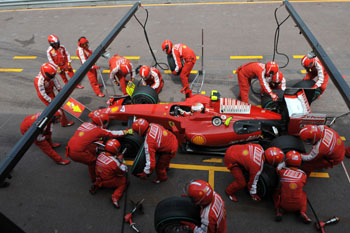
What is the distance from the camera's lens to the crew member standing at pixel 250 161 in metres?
4.29

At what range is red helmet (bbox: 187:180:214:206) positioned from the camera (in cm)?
336

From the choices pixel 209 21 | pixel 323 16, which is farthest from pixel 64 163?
pixel 323 16

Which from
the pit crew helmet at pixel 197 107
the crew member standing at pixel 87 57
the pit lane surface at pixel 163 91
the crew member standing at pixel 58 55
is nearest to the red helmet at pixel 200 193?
the pit lane surface at pixel 163 91

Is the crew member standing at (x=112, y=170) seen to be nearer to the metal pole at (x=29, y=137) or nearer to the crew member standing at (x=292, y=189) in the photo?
the metal pole at (x=29, y=137)

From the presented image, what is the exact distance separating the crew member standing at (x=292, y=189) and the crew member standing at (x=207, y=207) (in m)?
1.34

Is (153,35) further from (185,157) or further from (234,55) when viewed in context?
(185,157)

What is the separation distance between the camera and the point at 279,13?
1228 cm

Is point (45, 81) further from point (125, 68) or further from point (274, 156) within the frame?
point (274, 156)

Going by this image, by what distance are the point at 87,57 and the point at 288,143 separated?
628 cm

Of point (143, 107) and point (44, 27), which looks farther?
point (44, 27)

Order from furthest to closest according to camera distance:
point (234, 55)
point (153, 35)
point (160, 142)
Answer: point (153, 35) → point (234, 55) → point (160, 142)

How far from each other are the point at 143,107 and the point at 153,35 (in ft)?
21.2

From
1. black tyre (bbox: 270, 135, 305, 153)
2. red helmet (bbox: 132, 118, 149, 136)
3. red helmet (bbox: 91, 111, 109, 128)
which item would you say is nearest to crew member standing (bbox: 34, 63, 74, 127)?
red helmet (bbox: 91, 111, 109, 128)

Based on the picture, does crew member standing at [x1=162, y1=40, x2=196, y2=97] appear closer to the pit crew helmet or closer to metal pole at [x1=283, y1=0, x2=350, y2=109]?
the pit crew helmet
